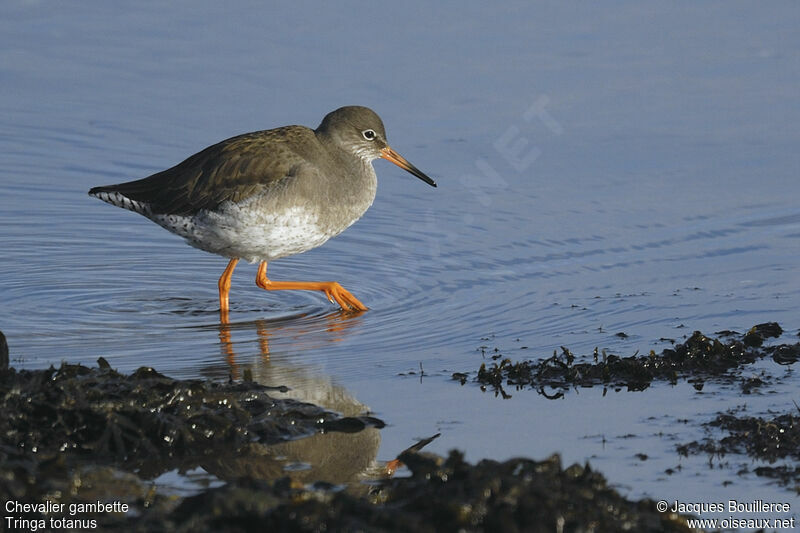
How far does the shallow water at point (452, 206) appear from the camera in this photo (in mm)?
7594

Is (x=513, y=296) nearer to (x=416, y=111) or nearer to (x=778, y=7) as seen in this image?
(x=416, y=111)

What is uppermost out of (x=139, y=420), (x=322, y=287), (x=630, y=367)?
(x=322, y=287)

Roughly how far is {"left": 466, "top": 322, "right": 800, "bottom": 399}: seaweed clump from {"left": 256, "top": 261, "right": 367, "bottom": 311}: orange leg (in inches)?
75.6

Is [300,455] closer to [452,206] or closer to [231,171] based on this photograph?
[231,171]

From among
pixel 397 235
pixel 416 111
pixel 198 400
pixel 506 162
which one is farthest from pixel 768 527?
pixel 416 111

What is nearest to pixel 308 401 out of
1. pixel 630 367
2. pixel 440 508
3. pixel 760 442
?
pixel 630 367

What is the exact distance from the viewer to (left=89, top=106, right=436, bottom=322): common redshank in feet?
31.8

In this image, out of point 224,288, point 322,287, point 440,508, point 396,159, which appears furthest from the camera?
point 396,159

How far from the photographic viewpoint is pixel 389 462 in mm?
6336

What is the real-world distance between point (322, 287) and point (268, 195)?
86 cm

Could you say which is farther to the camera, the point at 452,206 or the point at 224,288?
the point at 452,206

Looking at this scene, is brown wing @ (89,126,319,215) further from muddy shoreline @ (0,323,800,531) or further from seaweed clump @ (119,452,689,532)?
seaweed clump @ (119,452,689,532)

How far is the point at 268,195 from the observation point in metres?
9.66

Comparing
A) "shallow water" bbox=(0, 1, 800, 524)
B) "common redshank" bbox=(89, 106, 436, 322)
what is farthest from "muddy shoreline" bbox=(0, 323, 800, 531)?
"common redshank" bbox=(89, 106, 436, 322)
